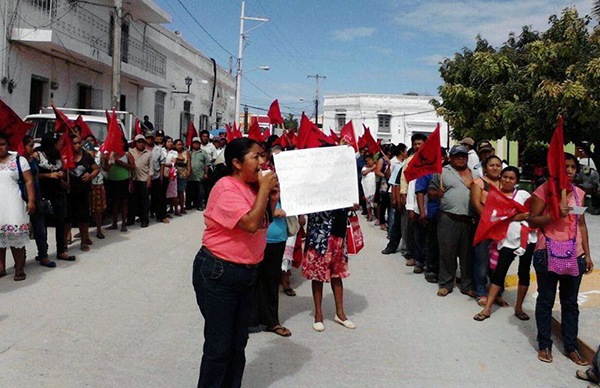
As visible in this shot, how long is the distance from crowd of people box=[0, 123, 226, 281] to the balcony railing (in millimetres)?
6926

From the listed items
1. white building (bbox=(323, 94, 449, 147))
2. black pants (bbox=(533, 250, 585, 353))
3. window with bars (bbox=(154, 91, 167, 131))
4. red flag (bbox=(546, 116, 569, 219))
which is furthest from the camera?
white building (bbox=(323, 94, 449, 147))

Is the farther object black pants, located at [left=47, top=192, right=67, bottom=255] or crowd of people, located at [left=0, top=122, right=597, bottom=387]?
black pants, located at [left=47, top=192, right=67, bottom=255]

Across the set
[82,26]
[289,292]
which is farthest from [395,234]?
[82,26]

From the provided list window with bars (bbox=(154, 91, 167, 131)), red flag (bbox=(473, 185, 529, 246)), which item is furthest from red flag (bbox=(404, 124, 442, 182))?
window with bars (bbox=(154, 91, 167, 131))

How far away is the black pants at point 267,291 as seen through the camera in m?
5.04

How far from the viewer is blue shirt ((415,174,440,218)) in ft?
22.8

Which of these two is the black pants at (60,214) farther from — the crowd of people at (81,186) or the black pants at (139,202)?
the black pants at (139,202)

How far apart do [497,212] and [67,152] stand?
5928 mm

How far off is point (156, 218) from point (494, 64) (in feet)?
41.2

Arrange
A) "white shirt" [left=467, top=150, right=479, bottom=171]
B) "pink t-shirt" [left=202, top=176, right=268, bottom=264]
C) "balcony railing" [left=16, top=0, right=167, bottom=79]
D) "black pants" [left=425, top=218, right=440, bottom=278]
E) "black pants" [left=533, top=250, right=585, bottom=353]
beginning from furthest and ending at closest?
"balcony railing" [left=16, top=0, right=167, bottom=79]
"white shirt" [left=467, top=150, right=479, bottom=171]
"black pants" [left=425, top=218, right=440, bottom=278]
"black pants" [left=533, top=250, right=585, bottom=353]
"pink t-shirt" [left=202, top=176, right=268, bottom=264]

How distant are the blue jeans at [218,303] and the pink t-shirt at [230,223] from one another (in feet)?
0.19

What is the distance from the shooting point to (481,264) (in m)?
6.27

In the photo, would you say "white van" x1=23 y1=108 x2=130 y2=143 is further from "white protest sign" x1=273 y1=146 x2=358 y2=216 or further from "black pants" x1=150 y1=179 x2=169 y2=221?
"white protest sign" x1=273 y1=146 x2=358 y2=216

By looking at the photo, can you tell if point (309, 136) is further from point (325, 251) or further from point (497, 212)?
point (497, 212)
